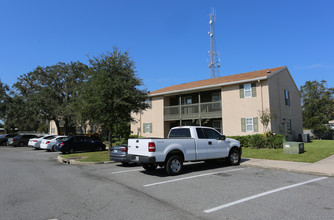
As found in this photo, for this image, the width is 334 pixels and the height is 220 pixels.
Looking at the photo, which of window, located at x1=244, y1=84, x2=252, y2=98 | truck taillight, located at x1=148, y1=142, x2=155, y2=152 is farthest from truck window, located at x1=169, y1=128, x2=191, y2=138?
window, located at x1=244, y1=84, x2=252, y2=98

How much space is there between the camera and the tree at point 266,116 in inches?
711

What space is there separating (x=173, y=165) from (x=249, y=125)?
13268 millimetres

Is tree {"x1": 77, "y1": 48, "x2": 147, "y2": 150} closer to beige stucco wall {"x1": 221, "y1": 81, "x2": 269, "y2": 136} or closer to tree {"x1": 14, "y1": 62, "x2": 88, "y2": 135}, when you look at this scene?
beige stucco wall {"x1": 221, "y1": 81, "x2": 269, "y2": 136}

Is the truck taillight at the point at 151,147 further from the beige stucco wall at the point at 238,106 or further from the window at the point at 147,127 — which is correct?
the window at the point at 147,127

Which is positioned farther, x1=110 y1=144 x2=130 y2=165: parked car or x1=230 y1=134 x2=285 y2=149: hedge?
x1=230 y1=134 x2=285 y2=149: hedge

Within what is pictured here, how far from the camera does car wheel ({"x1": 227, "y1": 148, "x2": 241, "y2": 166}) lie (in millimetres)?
10552

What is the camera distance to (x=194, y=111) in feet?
78.7

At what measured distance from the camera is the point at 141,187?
682 cm

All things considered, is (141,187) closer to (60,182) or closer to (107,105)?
(60,182)

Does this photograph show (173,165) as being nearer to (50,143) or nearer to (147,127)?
(50,143)

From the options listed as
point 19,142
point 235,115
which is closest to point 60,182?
point 235,115

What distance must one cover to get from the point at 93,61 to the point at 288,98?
18.7 m

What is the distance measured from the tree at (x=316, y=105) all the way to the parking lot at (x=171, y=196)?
1227 inches

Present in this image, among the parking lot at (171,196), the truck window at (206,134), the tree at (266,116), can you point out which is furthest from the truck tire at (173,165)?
the tree at (266,116)
